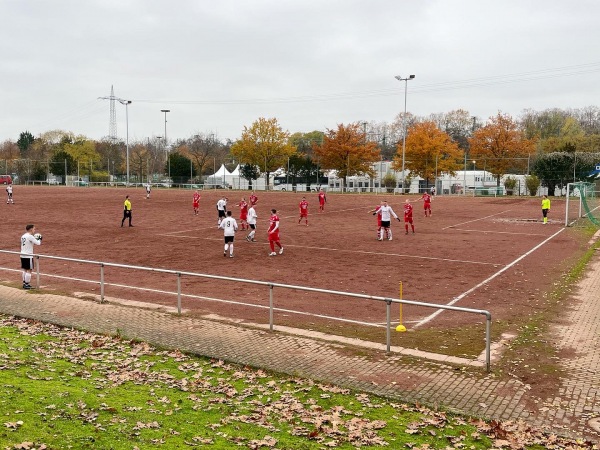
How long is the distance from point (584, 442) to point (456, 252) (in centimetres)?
1647

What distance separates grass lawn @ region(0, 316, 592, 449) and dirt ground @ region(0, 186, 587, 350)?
119 inches

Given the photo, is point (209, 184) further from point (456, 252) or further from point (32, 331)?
point (32, 331)

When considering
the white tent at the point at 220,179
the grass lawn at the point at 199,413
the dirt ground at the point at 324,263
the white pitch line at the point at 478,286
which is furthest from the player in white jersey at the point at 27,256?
the white tent at the point at 220,179

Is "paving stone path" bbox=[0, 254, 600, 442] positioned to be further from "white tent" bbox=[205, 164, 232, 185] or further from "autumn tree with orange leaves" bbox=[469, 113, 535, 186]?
"white tent" bbox=[205, 164, 232, 185]

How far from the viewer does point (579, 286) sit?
52.7 feet

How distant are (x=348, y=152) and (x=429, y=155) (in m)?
11.7

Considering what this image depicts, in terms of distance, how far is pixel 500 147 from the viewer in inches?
3127

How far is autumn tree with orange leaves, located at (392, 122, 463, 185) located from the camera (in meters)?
78.2

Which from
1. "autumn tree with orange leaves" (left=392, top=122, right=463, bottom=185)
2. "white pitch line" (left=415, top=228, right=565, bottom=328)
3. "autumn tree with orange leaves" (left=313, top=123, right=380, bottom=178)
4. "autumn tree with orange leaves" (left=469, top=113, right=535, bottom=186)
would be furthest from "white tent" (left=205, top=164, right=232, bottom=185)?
"white pitch line" (left=415, top=228, right=565, bottom=328)

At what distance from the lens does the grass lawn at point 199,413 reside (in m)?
6.41

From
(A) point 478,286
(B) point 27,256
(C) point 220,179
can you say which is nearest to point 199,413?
(B) point 27,256

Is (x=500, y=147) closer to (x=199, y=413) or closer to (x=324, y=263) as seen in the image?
(x=324, y=263)

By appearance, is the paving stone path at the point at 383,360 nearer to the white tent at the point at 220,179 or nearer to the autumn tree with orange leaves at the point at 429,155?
the autumn tree with orange leaves at the point at 429,155

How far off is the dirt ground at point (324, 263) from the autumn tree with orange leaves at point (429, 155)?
42.1 meters
